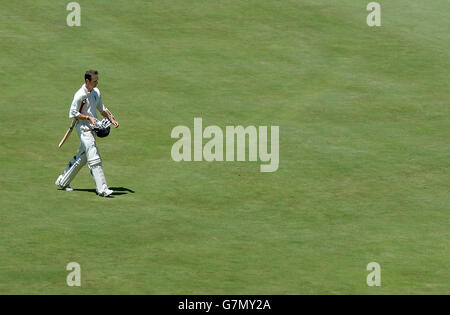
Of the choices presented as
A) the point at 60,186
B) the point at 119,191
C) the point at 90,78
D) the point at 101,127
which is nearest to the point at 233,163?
the point at 119,191

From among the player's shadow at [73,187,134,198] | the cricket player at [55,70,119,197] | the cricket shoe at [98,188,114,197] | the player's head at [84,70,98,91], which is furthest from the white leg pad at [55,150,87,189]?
the player's head at [84,70,98,91]

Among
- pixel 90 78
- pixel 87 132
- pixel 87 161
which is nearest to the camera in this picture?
pixel 90 78

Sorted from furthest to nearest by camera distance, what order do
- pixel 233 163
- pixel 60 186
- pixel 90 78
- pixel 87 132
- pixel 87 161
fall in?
pixel 233 163
pixel 60 186
pixel 87 132
pixel 87 161
pixel 90 78

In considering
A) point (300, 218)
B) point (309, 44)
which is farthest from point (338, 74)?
point (300, 218)

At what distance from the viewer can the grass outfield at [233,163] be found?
53.4 feet

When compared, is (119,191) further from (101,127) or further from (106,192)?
(101,127)

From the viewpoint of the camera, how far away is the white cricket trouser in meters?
20.1

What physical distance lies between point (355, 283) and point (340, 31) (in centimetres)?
1848

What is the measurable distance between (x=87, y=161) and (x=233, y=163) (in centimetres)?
407

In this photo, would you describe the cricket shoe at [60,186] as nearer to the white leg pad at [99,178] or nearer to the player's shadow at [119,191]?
the player's shadow at [119,191]

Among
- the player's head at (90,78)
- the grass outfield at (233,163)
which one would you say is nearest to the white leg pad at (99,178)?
the grass outfield at (233,163)

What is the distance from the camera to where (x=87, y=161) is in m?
20.3

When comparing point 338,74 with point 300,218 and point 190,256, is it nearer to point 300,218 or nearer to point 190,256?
point 300,218

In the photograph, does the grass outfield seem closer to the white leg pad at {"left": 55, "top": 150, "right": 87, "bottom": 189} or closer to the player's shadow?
the player's shadow
